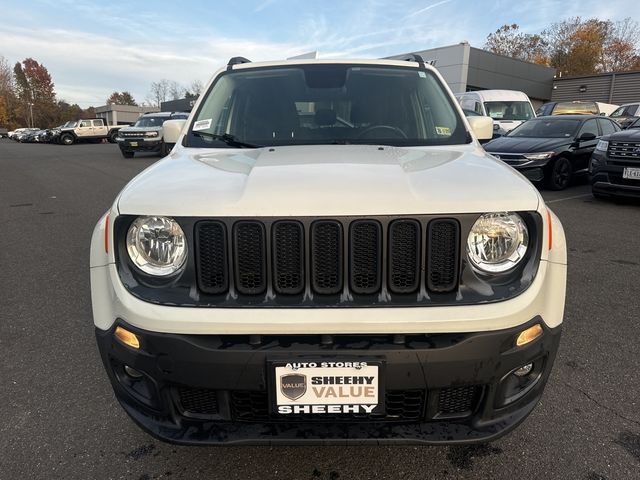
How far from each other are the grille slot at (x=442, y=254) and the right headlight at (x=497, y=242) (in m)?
0.08

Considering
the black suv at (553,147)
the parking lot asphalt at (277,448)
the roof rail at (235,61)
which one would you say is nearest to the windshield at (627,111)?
the black suv at (553,147)

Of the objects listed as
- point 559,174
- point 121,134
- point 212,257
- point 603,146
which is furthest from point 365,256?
point 121,134

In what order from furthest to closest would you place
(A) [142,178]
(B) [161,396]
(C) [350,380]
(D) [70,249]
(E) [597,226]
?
1. (E) [597,226]
2. (D) [70,249]
3. (A) [142,178]
4. (B) [161,396]
5. (C) [350,380]

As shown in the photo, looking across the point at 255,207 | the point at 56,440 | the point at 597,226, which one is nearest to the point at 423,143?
the point at 255,207

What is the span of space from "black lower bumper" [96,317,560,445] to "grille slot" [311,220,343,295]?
0.62 feet

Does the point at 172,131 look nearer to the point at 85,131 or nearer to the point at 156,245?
the point at 156,245

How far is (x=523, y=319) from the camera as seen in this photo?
1675mm

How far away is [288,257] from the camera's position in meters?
1.69

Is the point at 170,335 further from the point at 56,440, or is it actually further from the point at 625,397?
the point at 625,397

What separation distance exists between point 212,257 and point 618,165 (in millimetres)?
8007

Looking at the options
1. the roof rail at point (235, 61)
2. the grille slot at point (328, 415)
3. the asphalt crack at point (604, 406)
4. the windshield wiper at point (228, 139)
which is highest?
the roof rail at point (235, 61)

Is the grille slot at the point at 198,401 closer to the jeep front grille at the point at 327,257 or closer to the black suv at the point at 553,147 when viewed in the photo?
the jeep front grille at the point at 327,257

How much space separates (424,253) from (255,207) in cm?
62

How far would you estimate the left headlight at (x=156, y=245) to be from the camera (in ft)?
5.76
